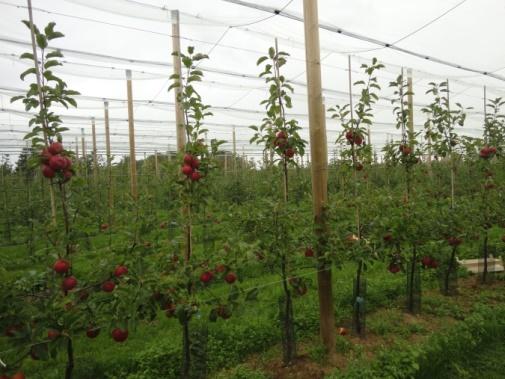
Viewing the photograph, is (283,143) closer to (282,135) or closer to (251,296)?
(282,135)

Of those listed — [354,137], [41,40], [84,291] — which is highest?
[41,40]

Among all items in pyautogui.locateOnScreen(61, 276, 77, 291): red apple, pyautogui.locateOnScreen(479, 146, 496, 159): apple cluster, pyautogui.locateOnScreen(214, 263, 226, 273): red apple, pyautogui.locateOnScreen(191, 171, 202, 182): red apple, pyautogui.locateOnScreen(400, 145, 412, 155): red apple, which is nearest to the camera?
pyautogui.locateOnScreen(61, 276, 77, 291): red apple

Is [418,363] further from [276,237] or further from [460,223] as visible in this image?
[460,223]

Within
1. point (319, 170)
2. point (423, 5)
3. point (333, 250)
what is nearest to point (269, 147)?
point (319, 170)

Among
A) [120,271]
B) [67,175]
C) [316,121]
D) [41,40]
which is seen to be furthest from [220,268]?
[41,40]

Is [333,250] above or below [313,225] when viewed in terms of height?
below

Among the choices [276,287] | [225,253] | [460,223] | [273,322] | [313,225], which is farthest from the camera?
[276,287]

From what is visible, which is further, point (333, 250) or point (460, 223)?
point (460, 223)

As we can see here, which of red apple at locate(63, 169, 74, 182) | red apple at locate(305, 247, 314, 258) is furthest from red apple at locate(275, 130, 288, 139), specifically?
red apple at locate(63, 169, 74, 182)

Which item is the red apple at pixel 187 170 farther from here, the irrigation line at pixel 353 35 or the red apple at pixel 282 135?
the irrigation line at pixel 353 35

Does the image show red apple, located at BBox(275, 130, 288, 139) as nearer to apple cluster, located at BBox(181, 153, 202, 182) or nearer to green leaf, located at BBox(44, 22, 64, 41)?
apple cluster, located at BBox(181, 153, 202, 182)

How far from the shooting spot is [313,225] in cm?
299

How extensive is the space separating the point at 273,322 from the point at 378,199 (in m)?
A: 1.77

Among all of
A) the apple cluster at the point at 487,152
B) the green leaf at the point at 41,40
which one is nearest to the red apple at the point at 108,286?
the green leaf at the point at 41,40
